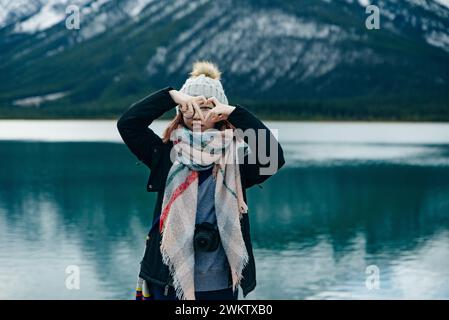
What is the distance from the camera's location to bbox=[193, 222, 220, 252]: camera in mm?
3791

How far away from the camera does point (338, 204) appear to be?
78.3ft

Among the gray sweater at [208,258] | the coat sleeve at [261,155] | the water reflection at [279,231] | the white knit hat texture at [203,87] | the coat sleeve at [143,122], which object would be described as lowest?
the water reflection at [279,231]

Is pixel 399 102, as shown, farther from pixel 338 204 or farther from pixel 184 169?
pixel 184 169

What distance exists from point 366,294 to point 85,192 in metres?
16.8

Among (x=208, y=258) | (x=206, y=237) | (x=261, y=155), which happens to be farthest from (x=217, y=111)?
(x=208, y=258)

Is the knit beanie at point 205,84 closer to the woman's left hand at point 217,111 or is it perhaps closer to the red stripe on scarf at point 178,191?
the woman's left hand at point 217,111

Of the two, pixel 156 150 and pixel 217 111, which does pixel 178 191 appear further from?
pixel 217 111

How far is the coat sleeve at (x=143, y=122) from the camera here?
4.02 meters

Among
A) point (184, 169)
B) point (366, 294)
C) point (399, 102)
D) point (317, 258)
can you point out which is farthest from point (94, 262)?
point (399, 102)

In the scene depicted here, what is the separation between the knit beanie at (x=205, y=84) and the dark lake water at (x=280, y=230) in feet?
24.4

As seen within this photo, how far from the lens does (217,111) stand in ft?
12.6

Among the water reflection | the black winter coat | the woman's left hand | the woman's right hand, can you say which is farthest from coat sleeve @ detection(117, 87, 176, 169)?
the water reflection

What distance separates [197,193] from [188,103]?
49cm

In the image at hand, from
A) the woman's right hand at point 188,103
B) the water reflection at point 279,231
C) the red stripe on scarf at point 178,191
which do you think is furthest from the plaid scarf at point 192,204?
the water reflection at point 279,231
